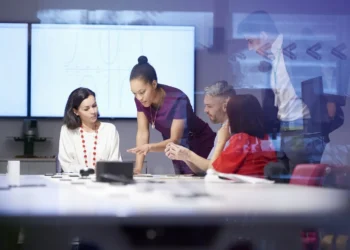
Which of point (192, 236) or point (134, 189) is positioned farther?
point (134, 189)

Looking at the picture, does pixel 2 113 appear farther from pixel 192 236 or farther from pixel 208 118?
pixel 192 236

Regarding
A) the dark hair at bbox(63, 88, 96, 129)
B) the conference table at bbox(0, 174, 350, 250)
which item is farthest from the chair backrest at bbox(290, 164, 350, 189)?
the dark hair at bbox(63, 88, 96, 129)

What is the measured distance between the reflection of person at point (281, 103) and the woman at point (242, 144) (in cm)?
7

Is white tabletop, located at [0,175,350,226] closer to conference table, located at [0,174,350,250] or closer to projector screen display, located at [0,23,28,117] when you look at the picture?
conference table, located at [0,174,350,250]

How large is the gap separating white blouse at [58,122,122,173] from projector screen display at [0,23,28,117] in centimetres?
42

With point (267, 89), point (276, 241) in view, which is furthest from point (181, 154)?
point (276, 241)

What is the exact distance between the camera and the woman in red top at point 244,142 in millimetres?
2102

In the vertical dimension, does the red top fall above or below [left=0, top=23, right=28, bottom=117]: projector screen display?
below

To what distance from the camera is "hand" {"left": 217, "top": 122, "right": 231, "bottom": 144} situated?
2463 millimetres

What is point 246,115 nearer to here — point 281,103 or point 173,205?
point 281,103

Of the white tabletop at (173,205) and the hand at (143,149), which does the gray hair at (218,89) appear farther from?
the white tabletop at (173,205)

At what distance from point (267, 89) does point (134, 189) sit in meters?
1.48

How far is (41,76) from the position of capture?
9.64 feet

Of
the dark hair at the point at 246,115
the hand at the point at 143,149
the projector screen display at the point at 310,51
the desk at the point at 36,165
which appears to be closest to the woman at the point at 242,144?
the dark hair at the point at 246,115
